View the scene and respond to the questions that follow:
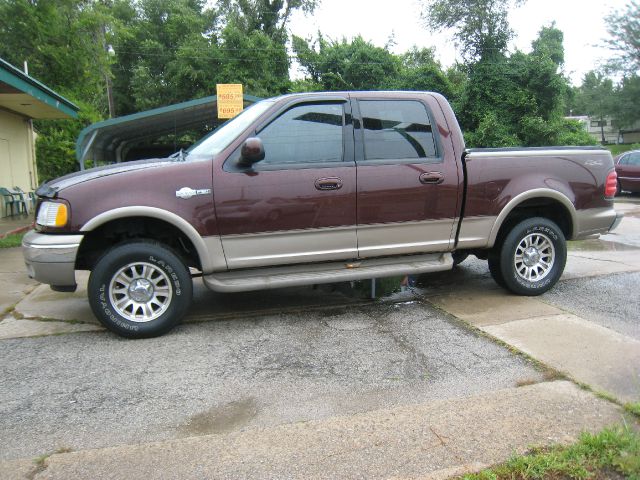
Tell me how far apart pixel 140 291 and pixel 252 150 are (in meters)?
1.56

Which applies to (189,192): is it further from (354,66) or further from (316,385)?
(354,66)

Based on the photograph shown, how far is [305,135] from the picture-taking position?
15.8ft

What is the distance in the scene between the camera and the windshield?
473 cm

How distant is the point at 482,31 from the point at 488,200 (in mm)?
25208

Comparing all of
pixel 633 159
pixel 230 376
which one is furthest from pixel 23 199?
pixel 633 159

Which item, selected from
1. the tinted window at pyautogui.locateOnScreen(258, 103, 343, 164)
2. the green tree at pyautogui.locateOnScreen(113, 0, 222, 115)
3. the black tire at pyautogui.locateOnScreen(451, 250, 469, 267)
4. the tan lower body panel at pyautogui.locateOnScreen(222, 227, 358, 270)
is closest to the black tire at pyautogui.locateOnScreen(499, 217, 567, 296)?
the black tire at pyautogui.locateOnScreen(451, 250, 469, 267)

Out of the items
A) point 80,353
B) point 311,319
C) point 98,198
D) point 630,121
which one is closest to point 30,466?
point 80,353

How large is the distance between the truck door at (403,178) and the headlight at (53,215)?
2.53 meters

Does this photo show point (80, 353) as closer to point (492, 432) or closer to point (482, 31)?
point (492, 432)

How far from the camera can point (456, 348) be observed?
4203mm

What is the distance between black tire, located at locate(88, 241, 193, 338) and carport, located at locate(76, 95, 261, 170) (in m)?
8.85

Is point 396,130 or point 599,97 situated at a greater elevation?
point 599,97

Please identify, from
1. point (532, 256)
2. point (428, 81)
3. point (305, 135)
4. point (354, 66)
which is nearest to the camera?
point (305, 135)

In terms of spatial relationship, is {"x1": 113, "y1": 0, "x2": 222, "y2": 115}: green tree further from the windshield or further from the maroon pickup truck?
the maroon pickup truck
